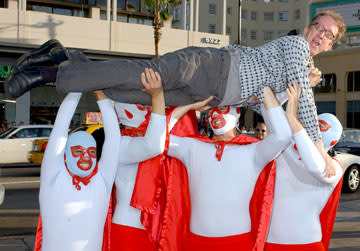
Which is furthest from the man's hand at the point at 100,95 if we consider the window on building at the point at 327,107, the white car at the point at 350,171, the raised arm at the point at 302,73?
the window on building at the point at 327,107

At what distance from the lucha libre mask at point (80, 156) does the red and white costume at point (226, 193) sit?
79 centimetres

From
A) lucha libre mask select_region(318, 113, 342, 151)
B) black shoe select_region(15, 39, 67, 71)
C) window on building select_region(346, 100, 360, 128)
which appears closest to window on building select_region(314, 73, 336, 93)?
window on building select_region(346, 100, 360, 128)

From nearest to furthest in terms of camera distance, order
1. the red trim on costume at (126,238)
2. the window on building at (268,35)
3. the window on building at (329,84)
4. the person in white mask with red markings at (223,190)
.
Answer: the person in white mask with red markings at (223,190), the red trim on costume at (126,238), the window on building at (329,84), the window on building at (268,35)

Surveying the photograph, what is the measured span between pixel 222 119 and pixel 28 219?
5476 mm

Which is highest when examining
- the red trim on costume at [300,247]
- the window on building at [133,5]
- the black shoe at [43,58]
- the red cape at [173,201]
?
the window on building at [133,5]

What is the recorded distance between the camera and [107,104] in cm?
327

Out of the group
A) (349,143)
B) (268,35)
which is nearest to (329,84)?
(268,35)

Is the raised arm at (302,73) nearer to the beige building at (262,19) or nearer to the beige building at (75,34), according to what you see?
the beige building at (75,34)

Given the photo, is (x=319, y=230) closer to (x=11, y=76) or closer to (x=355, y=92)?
(x=11, y=76)

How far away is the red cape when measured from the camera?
3385 millimetres

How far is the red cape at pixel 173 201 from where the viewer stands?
3385 mm

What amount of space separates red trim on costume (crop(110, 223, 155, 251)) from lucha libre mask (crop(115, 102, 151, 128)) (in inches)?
32.9

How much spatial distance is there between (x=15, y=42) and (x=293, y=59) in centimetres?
2138

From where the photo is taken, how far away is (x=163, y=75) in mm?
2852
